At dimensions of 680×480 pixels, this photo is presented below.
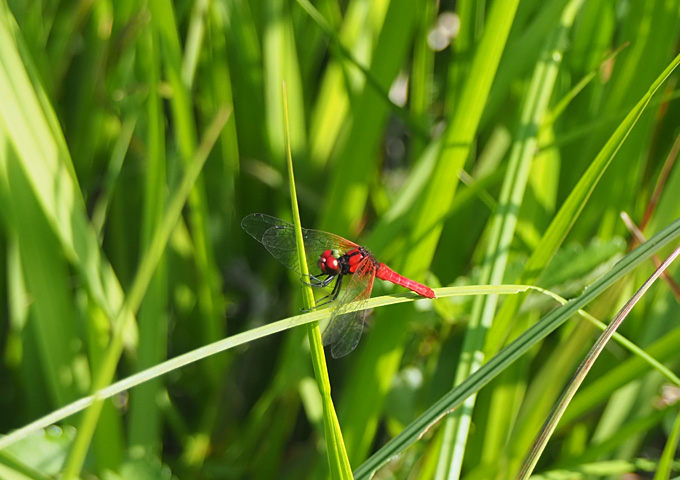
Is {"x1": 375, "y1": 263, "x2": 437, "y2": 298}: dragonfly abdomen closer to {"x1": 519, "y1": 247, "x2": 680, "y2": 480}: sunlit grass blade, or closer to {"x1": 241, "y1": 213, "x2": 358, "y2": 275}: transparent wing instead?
Result: {"x1": 241, "y1": 213, "x2": 358, "y2": 275}: transparent wing

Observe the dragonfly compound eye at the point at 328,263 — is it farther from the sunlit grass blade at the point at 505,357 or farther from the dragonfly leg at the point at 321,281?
the sunlit grass blade at the point at 505,357

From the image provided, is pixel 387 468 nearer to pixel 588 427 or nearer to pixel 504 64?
pixel 588 427

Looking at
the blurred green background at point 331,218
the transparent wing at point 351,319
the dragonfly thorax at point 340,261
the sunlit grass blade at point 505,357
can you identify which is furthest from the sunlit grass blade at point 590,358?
the dragonfly thorax at point 340,261

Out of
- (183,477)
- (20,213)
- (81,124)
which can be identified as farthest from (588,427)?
(81,124)

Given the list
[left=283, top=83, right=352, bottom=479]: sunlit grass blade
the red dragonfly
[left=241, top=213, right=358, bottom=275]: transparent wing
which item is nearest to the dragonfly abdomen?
the red dragonfly

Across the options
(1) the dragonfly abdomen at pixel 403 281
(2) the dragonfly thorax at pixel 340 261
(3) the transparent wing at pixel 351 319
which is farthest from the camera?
(2) the dragonfly thorax at pixel 340 261

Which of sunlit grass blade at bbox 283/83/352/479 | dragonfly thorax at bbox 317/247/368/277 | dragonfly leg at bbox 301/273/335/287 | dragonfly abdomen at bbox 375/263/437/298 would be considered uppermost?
dragonfly thorax at bbox 317/247/368/277

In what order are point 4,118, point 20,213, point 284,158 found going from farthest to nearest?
point 284,158 < point 20,213 < point 4,118

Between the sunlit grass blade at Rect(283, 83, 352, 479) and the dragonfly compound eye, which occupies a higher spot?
the dragonfly compound eye
